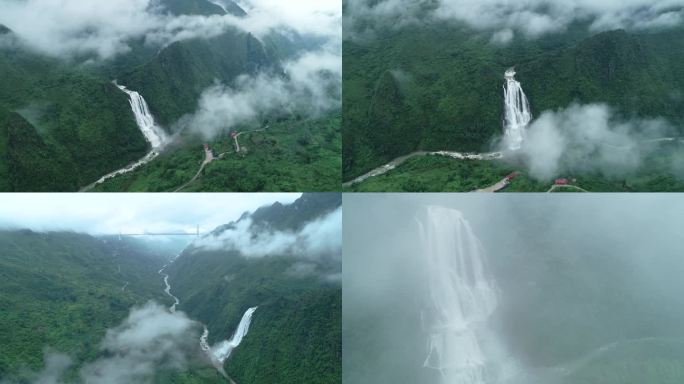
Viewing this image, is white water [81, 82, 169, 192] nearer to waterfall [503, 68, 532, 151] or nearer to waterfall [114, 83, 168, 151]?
waterfall [114, 83, 168, 151]

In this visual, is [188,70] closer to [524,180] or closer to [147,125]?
[147,125]

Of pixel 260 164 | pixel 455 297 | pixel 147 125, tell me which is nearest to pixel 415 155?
pixel 455 297

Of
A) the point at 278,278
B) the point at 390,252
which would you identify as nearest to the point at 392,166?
the point at 390,252

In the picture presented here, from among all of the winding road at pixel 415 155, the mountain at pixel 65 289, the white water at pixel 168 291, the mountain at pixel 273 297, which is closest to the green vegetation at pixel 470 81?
the winding road at pixel 415 155

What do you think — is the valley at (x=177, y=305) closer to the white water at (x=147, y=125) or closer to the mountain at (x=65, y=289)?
the mountain at (x=65, y=289)

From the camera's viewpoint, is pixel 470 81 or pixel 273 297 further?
pixel 470 81

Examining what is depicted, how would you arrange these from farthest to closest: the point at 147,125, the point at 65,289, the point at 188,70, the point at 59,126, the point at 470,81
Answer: the point at 470,81 → the point at 188,70 → the point at 147,125 → the point at 59,126 → the point at 65,289
